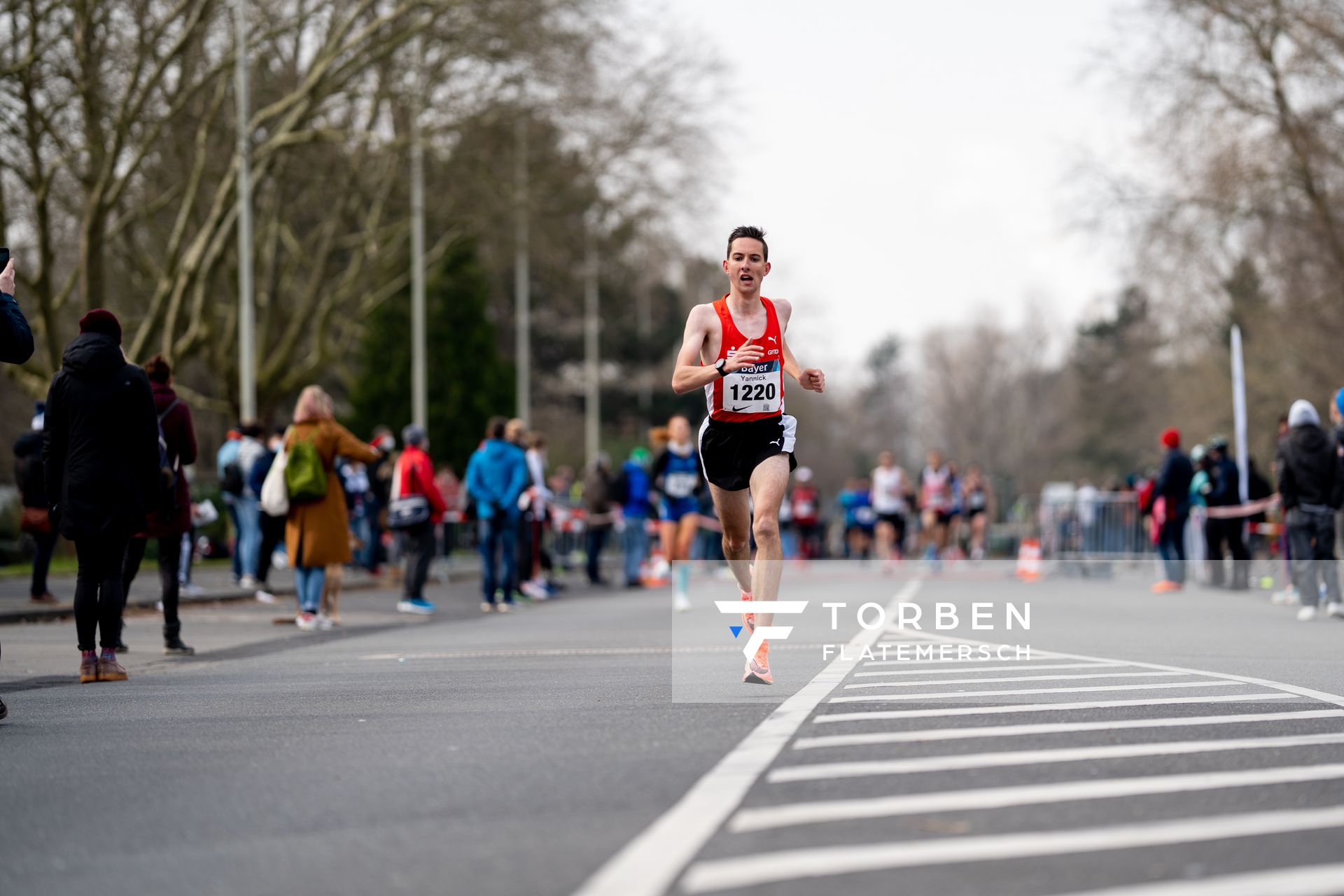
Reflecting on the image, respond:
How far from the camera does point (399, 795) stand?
6.02 metres

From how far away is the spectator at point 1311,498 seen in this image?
16.8 metres

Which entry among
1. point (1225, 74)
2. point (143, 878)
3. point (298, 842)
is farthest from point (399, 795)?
point (1225, 74)

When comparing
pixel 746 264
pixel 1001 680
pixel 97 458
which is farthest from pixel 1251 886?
pixel 97 458

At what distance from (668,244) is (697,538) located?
12.1 meters

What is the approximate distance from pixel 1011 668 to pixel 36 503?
11163 millimetres

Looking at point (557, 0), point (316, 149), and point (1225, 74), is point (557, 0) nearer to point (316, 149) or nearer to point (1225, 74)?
point (316, 149)

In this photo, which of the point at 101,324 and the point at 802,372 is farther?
the point at 101,324

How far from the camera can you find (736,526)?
31.4ft

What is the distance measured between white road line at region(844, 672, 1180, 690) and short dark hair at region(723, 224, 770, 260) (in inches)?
85.7

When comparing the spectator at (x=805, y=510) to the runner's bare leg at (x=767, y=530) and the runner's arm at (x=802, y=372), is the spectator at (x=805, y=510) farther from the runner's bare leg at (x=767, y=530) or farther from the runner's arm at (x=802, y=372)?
the runner's bare leg at (x=767, y=530)

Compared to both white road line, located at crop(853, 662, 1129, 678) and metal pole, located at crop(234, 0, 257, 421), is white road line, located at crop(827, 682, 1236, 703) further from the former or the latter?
metal pole, located at crop(234, 0, 257, 421)

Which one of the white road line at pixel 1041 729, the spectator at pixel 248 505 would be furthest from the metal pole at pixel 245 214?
the white road line at pixel 1041 729

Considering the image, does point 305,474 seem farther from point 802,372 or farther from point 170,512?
point 802,372

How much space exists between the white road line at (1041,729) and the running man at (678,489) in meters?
12.3
